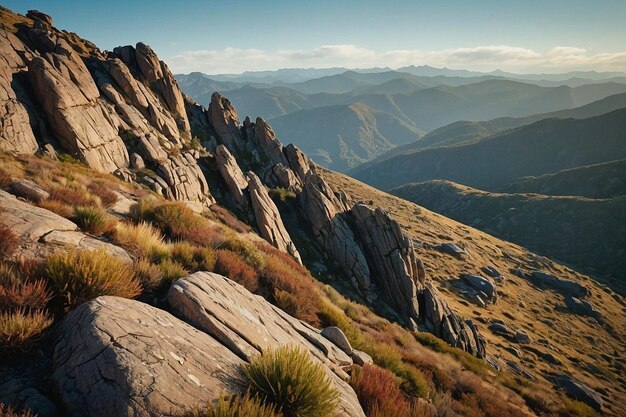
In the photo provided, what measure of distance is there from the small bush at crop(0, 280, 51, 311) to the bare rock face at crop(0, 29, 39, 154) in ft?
70.3

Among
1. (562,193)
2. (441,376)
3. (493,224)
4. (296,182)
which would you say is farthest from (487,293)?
(562,193)

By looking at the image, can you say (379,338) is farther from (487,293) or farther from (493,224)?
(493,224)

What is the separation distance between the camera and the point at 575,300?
5225cm

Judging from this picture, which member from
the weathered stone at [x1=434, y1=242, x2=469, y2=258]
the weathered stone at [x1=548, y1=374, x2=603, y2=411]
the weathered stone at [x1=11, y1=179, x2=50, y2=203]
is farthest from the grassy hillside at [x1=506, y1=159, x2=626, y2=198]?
the weathered stone at [x1=11, y1=179, x2=50, y2=203]

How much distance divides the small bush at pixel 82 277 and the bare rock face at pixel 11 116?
21049 millimetres

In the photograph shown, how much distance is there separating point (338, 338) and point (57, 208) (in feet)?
30.9

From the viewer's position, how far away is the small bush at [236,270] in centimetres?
980

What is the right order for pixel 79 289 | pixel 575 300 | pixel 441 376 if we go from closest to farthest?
1. pixel 79 289
2. pixel 441 376
3. pixel 575 300

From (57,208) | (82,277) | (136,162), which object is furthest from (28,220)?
(136,162)

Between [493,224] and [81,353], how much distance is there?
466ft

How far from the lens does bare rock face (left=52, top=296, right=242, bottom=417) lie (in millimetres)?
3781

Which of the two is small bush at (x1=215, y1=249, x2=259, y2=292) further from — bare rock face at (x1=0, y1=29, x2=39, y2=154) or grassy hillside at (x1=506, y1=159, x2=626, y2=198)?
grassy hillside at (x1=506, y1=159, x2=626, y2=198)

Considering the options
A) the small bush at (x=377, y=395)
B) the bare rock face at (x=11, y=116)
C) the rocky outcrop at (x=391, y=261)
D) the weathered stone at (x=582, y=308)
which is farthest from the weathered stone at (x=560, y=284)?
the bare rock face at (x=11, y=116)

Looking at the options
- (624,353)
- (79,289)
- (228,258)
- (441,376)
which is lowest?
(624,353)
